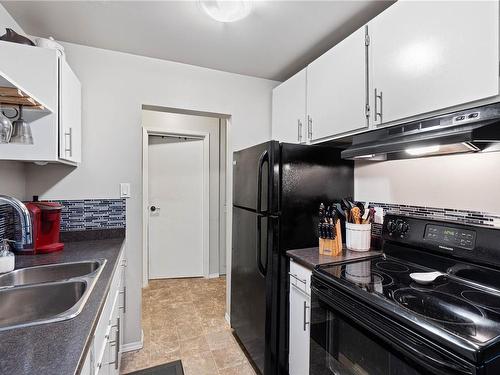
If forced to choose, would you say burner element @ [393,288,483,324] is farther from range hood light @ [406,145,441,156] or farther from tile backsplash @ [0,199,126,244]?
tile backsplash @ [0,199,126,244]

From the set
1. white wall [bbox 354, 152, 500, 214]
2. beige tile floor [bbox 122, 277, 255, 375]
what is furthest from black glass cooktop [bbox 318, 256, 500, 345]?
beige tile floor [bbox 122, 277, 255, 375]

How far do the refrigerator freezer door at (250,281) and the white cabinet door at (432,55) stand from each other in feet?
3.35

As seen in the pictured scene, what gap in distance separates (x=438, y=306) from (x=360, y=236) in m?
0.70

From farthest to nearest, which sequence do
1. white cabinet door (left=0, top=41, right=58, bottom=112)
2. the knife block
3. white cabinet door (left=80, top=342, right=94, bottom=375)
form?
the knife block → white cabinet door (left=0, top=41, right=58, bottom=112) → white cabinet door (left=80, top=342, right=94, bottom=375)

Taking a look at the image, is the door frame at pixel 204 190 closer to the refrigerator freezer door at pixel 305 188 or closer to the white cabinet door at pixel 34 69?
the white cabinet door at pixel 34 69

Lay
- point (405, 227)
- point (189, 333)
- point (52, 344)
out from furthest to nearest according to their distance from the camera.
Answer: point (189, 333), point (405, 227), point (52, 344)

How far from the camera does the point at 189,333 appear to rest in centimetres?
225

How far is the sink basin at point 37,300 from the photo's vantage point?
3.52 ft

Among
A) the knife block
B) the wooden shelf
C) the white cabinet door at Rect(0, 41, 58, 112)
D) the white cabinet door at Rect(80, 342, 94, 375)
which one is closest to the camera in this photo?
the white cabinet door at Rect(80, 342, 94, 375)

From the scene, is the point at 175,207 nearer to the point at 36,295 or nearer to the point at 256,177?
the point at 256,177

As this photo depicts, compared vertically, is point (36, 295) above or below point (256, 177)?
below

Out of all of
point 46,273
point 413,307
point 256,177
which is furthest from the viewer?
point 256,177

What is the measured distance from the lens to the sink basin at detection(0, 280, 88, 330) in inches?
42.2

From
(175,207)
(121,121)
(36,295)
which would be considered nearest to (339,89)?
(121,121)
